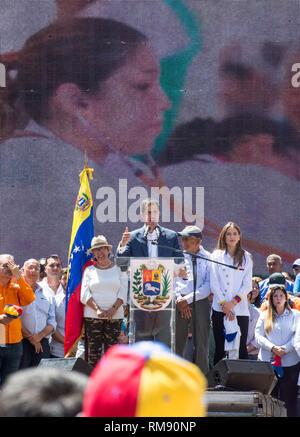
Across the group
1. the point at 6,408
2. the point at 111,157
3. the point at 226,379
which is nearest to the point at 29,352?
the point at 226,379

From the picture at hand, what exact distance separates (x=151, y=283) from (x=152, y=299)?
0.41ft

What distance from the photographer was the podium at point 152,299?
19.4 feet

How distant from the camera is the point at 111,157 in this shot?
11.1 metres

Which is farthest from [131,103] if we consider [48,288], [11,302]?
[11,302]

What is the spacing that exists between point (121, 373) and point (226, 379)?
4419mm

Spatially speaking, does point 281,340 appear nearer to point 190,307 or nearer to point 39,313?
point 190,307

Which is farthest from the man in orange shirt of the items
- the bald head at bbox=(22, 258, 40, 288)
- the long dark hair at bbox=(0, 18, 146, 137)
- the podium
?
the long dark hair at bbox=(0, 18, 146, 137)

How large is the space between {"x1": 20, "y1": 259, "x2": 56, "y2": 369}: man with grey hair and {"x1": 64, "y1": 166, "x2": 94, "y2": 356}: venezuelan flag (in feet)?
1.45

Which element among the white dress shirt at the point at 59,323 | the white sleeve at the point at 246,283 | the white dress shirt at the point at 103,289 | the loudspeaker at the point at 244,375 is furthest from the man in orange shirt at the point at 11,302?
the loudspeaker at the point at 244,375

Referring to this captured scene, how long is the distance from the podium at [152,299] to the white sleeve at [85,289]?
2.75 ft

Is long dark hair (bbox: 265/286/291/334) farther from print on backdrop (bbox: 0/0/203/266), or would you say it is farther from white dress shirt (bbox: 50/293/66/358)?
print on backdrop (bbox: 0/0/203/266)

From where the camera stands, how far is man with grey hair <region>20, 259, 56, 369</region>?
23.8 feet

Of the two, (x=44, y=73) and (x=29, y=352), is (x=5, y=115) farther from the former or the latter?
(x=29, y=352)

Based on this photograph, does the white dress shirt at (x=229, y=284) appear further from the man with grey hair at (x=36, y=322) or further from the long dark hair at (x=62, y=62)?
the long dark hair at (x=62, y=62)
